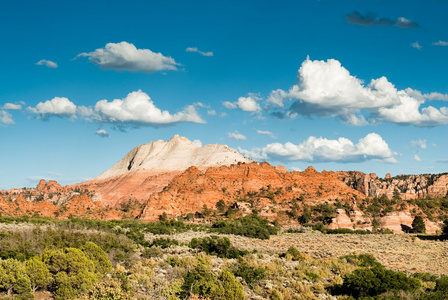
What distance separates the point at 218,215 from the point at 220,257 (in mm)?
38916

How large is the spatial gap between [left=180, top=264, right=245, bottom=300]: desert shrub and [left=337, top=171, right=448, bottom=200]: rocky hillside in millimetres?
92256

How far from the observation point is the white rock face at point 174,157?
15906 cm

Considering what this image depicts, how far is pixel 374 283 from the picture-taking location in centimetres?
2020

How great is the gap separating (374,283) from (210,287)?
8258 mm

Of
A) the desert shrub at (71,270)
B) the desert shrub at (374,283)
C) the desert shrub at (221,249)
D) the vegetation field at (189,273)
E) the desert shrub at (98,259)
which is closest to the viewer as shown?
the desert shrub at (71,270)

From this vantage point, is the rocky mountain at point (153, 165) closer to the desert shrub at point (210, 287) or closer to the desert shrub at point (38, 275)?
the desert shrub at point (38, 275)

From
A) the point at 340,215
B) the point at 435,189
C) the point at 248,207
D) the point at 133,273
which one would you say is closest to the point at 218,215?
the point at 248,207

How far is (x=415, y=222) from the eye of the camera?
→ 189ft

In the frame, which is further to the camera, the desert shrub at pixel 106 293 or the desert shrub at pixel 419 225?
the desert shrub at pixel 419 225

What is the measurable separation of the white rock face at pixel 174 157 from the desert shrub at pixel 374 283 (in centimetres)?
12899

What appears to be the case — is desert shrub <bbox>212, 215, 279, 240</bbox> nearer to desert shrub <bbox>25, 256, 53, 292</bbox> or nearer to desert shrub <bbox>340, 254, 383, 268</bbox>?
desert shrub <bbox>340, 254, 383, 268</bbox>

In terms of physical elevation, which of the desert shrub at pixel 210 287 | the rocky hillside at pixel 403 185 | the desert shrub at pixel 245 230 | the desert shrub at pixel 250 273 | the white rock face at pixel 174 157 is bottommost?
the desert shrub at pixel 245 230

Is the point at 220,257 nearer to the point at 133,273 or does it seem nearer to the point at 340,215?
the point at 133,273

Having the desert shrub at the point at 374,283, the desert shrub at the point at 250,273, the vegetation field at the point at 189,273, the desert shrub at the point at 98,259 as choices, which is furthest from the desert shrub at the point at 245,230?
the desert shrub at the point at 98,259
